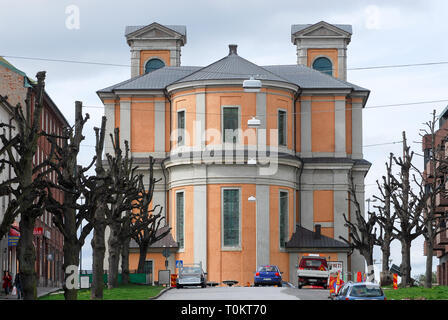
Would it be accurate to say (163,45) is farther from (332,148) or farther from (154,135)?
(332,148)

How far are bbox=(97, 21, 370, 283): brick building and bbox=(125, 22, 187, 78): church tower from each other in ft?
25.4

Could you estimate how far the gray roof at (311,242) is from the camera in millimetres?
75875

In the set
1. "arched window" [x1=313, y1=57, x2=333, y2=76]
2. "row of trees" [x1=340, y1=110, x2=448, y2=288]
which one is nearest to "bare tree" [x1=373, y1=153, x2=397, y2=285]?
"row of trees" [x1=340, y1=110, x2=448, y2=288]

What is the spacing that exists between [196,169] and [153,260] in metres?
8.32

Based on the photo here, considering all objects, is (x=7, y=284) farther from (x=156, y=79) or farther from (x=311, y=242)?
(x=156, y=79)

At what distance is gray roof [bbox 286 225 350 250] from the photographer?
7588cm

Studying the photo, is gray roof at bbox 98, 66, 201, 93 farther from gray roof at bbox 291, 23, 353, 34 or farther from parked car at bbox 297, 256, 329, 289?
parked car at bbox 297, 256, 329, 289

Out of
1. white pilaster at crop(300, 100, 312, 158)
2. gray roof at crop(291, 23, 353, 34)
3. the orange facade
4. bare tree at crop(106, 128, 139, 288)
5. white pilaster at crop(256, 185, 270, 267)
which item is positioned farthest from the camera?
gray roof at crop(291, 23, 353, 34)

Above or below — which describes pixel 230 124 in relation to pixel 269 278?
above

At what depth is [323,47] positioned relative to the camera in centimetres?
9306

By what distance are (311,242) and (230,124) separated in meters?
11.5

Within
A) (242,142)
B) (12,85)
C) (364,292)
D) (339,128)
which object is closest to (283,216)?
(242,142)

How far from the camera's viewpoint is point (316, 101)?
81938mm

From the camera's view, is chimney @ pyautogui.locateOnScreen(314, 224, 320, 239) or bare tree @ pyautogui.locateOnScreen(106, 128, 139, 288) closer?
bare tree @ pyautogui.locateOnScreen(106, 128, 139, 288)
